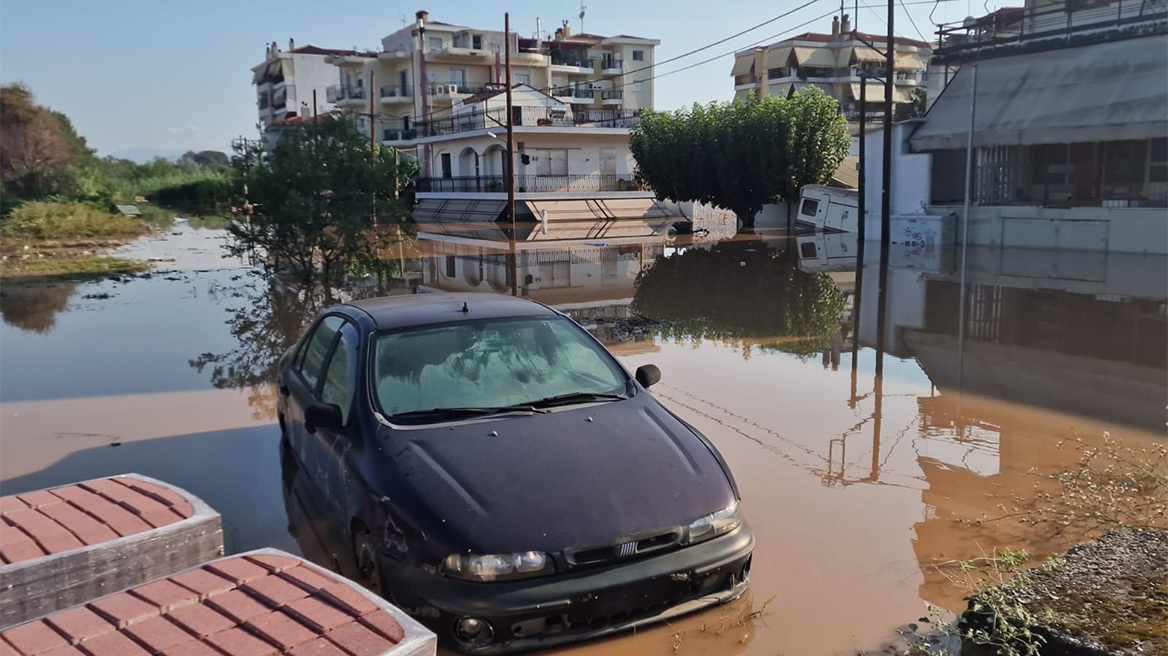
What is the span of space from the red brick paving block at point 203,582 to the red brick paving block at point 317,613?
0.32 m

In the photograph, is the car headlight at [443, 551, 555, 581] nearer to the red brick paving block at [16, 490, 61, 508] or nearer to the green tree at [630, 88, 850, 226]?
the red brick paving block at [16, 490, 61, 508]

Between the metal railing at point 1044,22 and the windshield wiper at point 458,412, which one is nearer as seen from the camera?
the windshield wiper at point 458,412

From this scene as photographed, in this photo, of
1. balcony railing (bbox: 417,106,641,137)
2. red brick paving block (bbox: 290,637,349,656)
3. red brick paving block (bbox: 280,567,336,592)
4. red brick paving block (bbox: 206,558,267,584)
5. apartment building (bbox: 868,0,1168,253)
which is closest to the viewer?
red brick paving block (bbox: 290,637,349,656)

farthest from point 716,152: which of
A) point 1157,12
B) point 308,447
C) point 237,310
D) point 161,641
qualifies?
point 161,641

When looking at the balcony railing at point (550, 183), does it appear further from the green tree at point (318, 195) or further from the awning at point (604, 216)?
the green tree at point (318, 195)

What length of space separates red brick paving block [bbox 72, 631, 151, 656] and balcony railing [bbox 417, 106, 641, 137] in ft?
146

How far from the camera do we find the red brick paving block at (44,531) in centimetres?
353

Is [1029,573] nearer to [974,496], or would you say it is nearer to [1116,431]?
[974,496]

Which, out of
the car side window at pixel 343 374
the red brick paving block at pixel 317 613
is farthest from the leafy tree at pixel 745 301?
the red brick paving block at pixel 317 613

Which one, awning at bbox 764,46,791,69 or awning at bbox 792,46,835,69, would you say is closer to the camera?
awning at bbox 764,46,791,69

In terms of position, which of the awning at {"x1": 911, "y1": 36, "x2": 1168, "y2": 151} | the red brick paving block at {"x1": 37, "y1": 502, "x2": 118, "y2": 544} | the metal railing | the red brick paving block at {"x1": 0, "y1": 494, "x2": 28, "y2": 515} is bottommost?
the red brick paving block at {"x1": 0, "y1": 494, "x2": 28, "y2": 515}

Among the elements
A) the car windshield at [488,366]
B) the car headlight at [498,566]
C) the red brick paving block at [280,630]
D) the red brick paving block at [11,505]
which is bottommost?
the car headlight at [498,566]

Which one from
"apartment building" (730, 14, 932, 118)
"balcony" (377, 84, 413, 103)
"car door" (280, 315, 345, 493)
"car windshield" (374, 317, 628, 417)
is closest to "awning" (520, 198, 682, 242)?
"apartment building" (730, 14, 932, 118)

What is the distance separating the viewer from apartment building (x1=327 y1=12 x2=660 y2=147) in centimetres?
6788
